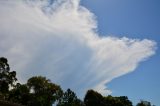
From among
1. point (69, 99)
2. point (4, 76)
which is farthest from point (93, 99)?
point (4, 76)

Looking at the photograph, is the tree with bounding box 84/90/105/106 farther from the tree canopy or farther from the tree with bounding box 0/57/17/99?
the tree with bounding box 0/57/17/99

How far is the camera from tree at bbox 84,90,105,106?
110 meters

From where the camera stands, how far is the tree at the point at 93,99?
109656 millimetres

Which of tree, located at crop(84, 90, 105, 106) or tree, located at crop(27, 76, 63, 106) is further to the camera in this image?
tree, located at crop(84, 90, 105, 106)

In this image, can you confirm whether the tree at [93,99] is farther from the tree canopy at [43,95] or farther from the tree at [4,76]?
the tree at [4,76]

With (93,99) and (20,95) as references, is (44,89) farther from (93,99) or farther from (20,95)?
(93,99)

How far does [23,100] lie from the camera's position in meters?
99.0

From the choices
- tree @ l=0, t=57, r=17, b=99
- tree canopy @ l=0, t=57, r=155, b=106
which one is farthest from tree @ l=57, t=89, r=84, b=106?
tree @ l=0, t=57, r=17, b=99

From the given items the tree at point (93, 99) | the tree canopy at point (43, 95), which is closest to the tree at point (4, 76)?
the tree canopy at point (43, 95)

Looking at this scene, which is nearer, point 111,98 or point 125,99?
point 111,98

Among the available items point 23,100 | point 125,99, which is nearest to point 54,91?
point 23,100

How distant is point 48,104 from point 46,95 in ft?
9.52

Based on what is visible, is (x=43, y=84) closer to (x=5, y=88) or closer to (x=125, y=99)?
(x=5, y=88)

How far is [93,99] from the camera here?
110 m
